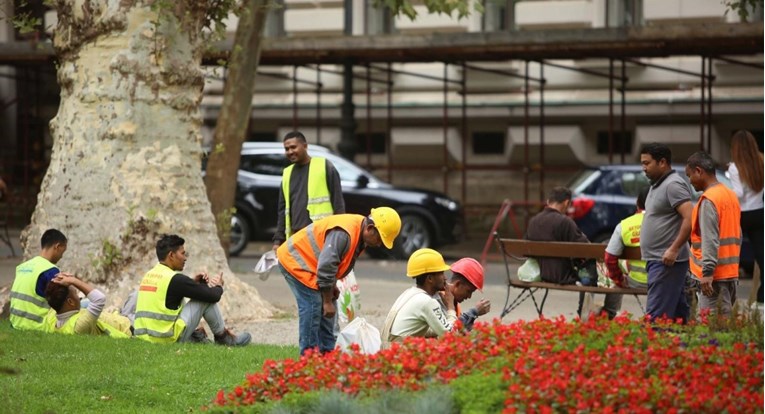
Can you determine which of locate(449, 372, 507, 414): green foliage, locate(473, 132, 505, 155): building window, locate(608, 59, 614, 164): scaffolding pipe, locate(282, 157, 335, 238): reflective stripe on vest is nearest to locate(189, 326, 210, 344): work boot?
locate(282, 157, 335, 238): reflective stripe on vest

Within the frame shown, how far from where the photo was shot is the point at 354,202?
22609 millimetres

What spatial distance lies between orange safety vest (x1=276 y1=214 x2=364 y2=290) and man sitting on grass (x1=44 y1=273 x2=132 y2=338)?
7.44 feet

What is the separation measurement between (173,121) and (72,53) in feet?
3.71

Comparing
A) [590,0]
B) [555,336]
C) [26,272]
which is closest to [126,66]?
[26,272]

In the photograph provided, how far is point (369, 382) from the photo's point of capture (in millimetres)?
6848

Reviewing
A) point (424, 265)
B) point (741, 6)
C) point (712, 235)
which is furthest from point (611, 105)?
point (424, 265)

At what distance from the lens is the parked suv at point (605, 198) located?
66.6 feet

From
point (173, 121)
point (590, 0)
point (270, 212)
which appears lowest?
point (270, 212)

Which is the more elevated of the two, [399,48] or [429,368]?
[399,48]

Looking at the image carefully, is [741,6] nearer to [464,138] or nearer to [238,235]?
[238,235]

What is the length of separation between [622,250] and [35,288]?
4.63m

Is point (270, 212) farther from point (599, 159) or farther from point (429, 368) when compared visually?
point (429, 368)

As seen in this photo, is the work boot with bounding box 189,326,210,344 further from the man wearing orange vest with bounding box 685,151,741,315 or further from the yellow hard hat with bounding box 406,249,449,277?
the man wearing orange vest with bounding box 685,151,741,315

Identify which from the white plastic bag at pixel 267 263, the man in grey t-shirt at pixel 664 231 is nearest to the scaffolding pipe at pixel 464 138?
the white plastic bag at pixel 267 263
